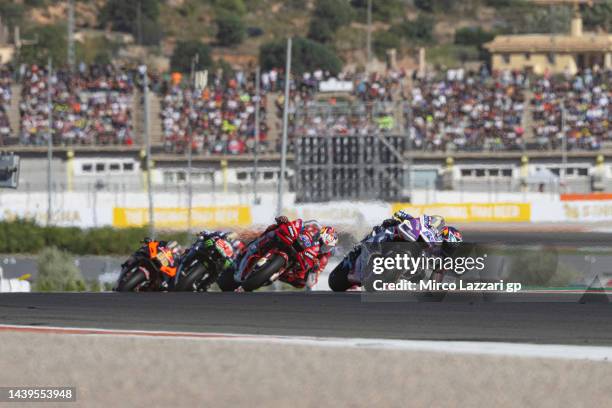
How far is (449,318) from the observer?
458 inches

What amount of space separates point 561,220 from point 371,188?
5.92 meters

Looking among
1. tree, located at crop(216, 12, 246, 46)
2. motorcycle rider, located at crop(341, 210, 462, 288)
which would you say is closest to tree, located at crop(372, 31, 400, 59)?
tree, located at crop(216, 12, 246, 46)

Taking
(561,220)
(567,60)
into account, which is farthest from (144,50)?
(561,220)

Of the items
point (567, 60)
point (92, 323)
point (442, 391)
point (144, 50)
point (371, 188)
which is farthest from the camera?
point (144, 50)

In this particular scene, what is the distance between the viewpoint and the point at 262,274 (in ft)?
51.6

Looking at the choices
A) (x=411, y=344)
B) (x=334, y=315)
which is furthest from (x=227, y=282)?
(x=411, y=344)

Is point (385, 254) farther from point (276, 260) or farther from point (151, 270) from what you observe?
point (151, 270)

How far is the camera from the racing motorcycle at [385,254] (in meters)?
13.3

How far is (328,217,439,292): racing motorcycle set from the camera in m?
13.3

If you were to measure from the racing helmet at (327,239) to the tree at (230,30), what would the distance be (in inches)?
3414

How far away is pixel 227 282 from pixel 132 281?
68.0 inches

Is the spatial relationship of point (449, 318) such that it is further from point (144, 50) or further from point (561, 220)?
point (144, 50)

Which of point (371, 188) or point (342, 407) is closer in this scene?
point (342, 407)

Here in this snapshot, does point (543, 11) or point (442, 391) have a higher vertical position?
point (543, 11)
